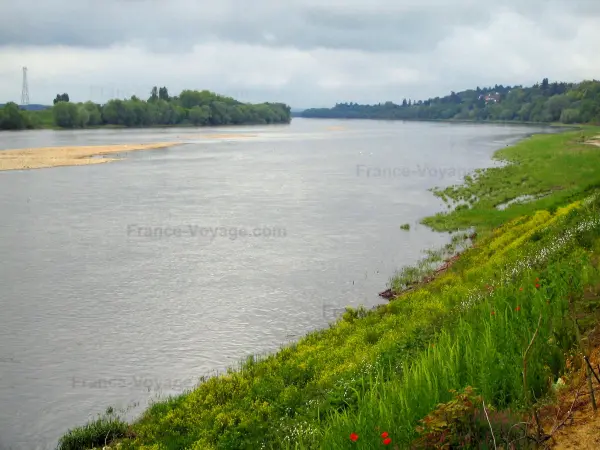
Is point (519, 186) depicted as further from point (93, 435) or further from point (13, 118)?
point (13, 118)

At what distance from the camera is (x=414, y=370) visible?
32.3 ft

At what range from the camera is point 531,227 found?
28.5m

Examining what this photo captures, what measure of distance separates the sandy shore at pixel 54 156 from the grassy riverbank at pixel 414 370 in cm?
6714

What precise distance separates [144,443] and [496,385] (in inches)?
333

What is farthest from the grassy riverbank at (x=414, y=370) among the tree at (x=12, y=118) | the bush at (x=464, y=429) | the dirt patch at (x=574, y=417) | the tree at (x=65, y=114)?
the tree at (x=65, y=114)

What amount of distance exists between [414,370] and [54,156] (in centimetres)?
9121

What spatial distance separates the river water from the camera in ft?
58.9

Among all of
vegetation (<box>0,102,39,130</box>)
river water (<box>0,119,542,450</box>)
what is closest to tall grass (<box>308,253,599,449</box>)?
river water (<box>0,119,542,450</box>)

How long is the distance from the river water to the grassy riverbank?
213cm

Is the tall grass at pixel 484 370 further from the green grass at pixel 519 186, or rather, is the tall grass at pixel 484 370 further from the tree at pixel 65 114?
the tree at pixel 65 114

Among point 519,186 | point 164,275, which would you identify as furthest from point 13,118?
point 164,275

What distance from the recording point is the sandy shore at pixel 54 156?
262ft

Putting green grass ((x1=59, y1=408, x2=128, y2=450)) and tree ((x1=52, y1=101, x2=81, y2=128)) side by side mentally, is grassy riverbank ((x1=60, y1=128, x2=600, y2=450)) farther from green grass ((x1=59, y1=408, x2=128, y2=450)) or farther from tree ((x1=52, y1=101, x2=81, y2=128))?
tree ((x1=52, y1=101, x2=81, y2=128))

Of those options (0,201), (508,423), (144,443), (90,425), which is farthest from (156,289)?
(0,201)
